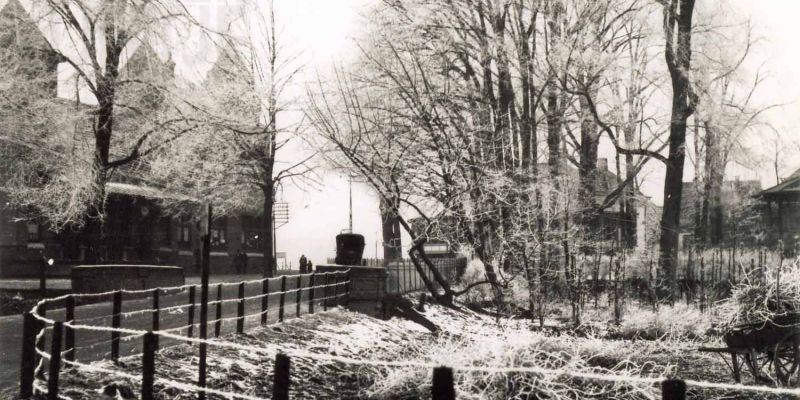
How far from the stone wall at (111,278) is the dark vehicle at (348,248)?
5.18 meters

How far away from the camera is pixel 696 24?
2311 centimetres

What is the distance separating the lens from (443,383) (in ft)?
16.3

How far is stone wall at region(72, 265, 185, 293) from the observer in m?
17.4

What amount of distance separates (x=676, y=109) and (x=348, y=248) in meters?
11.4

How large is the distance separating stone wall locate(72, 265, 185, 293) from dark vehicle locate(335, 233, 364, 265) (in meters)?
5.18

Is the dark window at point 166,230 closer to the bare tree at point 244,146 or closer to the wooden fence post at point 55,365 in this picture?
the bare tree at point 244,146

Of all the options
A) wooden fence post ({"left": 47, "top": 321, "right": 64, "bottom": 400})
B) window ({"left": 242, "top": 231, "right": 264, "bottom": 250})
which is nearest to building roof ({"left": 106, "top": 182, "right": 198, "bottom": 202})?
window ({"left": 242, "top": 231, "right": 264, "bottom": 250})

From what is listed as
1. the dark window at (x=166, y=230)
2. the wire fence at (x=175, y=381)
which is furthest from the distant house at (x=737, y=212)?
the wire fence at (x=175, y=381)

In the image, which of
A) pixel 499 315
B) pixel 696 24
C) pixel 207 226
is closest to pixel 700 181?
pixel 696 24

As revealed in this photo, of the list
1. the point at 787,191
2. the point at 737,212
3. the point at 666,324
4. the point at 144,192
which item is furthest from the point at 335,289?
the point at 737,212

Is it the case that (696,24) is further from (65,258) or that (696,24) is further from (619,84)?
(65,258)

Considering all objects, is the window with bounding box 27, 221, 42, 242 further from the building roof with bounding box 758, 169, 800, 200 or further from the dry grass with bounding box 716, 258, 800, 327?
the building roof with bounding box 758, 169, 800, 200

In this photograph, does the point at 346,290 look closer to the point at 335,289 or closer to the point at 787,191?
the point at 335,289

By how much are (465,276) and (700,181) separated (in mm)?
21414
